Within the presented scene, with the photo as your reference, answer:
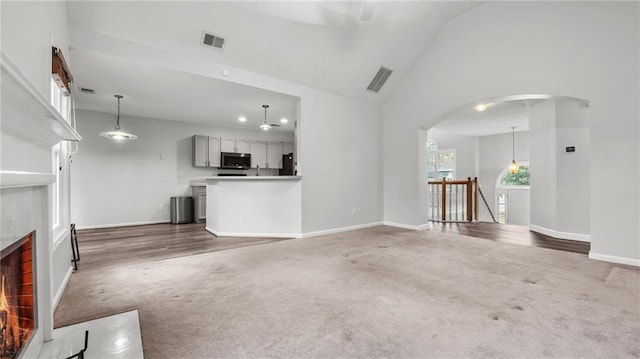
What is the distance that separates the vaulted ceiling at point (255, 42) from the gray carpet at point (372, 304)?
2.77m

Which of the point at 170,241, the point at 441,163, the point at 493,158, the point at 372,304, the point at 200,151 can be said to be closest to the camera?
the point at 372,304

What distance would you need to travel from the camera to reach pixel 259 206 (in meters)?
4.94

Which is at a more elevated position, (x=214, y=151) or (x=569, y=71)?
(x=569, y=71)

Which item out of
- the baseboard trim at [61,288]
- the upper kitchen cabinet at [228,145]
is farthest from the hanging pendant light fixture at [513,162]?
the baseboard trim at [61,288]

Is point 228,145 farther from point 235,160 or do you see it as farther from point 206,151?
point 206,151

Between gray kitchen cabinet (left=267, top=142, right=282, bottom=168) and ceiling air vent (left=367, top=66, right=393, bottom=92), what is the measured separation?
3.82 metres

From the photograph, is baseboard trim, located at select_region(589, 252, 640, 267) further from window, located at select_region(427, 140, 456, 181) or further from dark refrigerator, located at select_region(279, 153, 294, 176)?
window, located at select_region(427, 140, 456, 181)

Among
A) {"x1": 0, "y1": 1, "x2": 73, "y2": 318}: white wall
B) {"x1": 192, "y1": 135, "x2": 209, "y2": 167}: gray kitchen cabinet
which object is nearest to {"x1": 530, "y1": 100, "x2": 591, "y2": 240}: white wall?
{"x1": 0, "y1": 1, "x2": 73, "y2": 318}: white wall

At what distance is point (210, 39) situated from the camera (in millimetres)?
3670

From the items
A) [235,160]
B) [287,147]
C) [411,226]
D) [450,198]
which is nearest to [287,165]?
[287,147]

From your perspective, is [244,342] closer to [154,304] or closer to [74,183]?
[154,304]

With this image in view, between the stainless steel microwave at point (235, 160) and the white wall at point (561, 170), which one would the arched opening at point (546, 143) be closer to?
the white wall at point (561, 170)

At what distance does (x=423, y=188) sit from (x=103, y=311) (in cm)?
511

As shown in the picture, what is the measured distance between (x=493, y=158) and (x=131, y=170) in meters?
11.5
